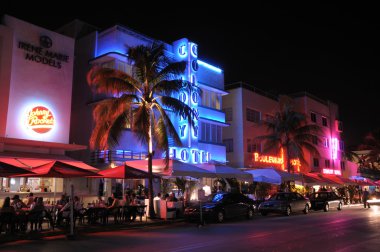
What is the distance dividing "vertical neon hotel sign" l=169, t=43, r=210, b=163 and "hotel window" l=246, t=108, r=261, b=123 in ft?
32.1

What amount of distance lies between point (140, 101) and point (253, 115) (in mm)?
20202

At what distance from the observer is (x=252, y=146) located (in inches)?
1553

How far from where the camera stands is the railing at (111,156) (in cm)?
2603

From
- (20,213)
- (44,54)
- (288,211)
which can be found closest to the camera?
(20,213)

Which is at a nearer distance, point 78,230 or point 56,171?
point 56,171

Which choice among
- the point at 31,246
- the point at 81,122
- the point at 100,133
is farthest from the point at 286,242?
the point at 81,122

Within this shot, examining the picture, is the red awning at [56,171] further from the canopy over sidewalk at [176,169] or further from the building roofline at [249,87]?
the building roofline at [249,87]

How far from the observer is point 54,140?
24156mm

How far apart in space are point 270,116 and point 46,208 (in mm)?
29105

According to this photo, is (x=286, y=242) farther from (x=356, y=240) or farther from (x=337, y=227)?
(x=337, y=227)

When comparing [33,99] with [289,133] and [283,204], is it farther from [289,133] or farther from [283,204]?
[289,133]

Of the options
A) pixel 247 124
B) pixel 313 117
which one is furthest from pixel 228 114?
pixel 313 117

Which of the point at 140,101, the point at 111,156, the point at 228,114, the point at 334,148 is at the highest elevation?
the point at 228,114

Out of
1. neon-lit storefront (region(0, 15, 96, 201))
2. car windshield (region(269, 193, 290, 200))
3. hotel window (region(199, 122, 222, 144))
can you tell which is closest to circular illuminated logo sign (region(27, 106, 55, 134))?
neon-lit storefront (region(0, 15, 96, 201))
